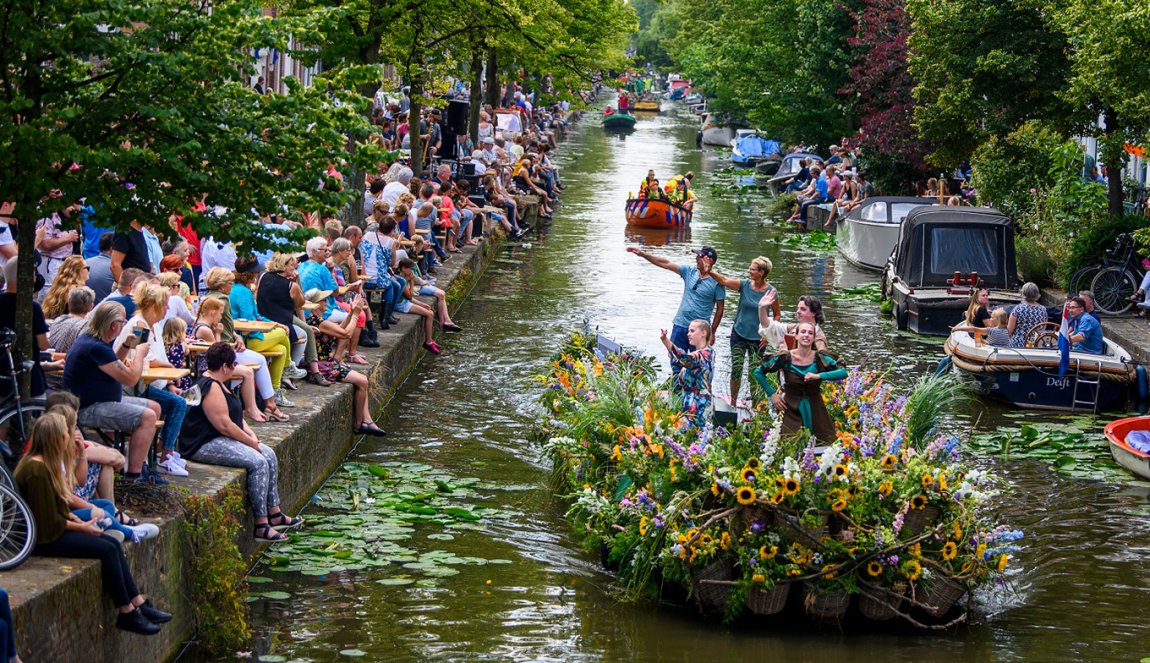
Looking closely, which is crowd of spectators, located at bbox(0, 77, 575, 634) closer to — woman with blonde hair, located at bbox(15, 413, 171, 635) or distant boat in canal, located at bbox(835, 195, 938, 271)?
woman with blonde hair, located at bbox(15, 413, 171, 635)

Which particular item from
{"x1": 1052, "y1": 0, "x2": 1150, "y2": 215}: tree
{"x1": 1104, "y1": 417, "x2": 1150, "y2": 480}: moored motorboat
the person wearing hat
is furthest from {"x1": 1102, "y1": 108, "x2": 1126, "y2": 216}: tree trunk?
the person wearing hat

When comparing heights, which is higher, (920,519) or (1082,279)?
(1082,279)

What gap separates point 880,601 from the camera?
10.6m

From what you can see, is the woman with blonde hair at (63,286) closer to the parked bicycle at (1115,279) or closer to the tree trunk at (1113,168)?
the parked bicycle at (1115,279)

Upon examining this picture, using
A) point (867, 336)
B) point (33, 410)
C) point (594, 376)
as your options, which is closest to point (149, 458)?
point (33, 410)

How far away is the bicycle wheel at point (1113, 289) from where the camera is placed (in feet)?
77.8

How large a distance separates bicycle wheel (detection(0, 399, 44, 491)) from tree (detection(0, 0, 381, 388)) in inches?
25.5

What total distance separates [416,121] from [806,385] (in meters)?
20.6

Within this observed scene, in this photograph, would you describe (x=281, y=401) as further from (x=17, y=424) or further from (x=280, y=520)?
(x=17, y=424)

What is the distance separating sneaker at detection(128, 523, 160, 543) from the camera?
29.8 feet

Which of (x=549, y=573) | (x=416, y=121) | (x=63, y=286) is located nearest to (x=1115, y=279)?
(x=416, y=121)

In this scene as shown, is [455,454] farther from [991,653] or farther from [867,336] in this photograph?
[867,336]

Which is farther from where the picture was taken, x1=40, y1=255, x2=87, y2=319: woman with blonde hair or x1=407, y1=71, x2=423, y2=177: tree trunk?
x1=407, y1=71, x2=423, y2=177: tree trunk

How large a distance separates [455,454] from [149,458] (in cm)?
540
